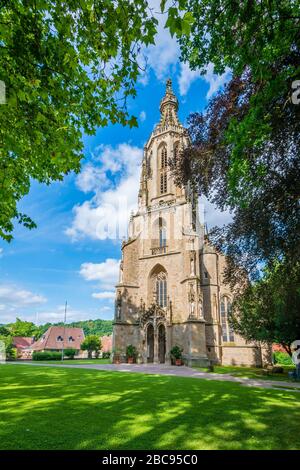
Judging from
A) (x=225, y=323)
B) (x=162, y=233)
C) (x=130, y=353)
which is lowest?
(x=130, y=353)

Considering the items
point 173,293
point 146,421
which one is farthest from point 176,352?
point 146,421

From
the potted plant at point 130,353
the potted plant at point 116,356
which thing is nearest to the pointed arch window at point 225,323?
the potted plant at point 130,353

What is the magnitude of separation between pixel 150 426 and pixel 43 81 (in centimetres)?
655

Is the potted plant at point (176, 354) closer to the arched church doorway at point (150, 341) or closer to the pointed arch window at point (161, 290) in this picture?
the arched church doorway at point (150, 341)

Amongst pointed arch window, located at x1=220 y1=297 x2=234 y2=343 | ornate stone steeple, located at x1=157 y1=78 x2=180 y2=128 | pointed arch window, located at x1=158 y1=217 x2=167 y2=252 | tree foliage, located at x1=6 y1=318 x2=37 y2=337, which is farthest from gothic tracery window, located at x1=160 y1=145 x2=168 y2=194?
tree foliage, located at x1=6 y1=318 x2=37 y2=337

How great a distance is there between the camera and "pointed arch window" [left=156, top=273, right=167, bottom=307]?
95.0 ft

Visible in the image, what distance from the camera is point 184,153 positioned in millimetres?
9273

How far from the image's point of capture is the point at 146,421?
17.6 feet

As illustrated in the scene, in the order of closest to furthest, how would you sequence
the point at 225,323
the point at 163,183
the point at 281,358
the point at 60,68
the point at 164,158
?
1. the point at 60,68
2. the point at 225,323
3. the point at 163,183
4. the point at 164,158
5. the point at 281,358

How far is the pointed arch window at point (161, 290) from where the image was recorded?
29.0 metres

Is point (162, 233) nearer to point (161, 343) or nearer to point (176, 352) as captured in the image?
point (161, 343)

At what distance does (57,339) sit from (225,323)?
36.6 m

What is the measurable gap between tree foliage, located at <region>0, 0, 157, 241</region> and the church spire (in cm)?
3345
